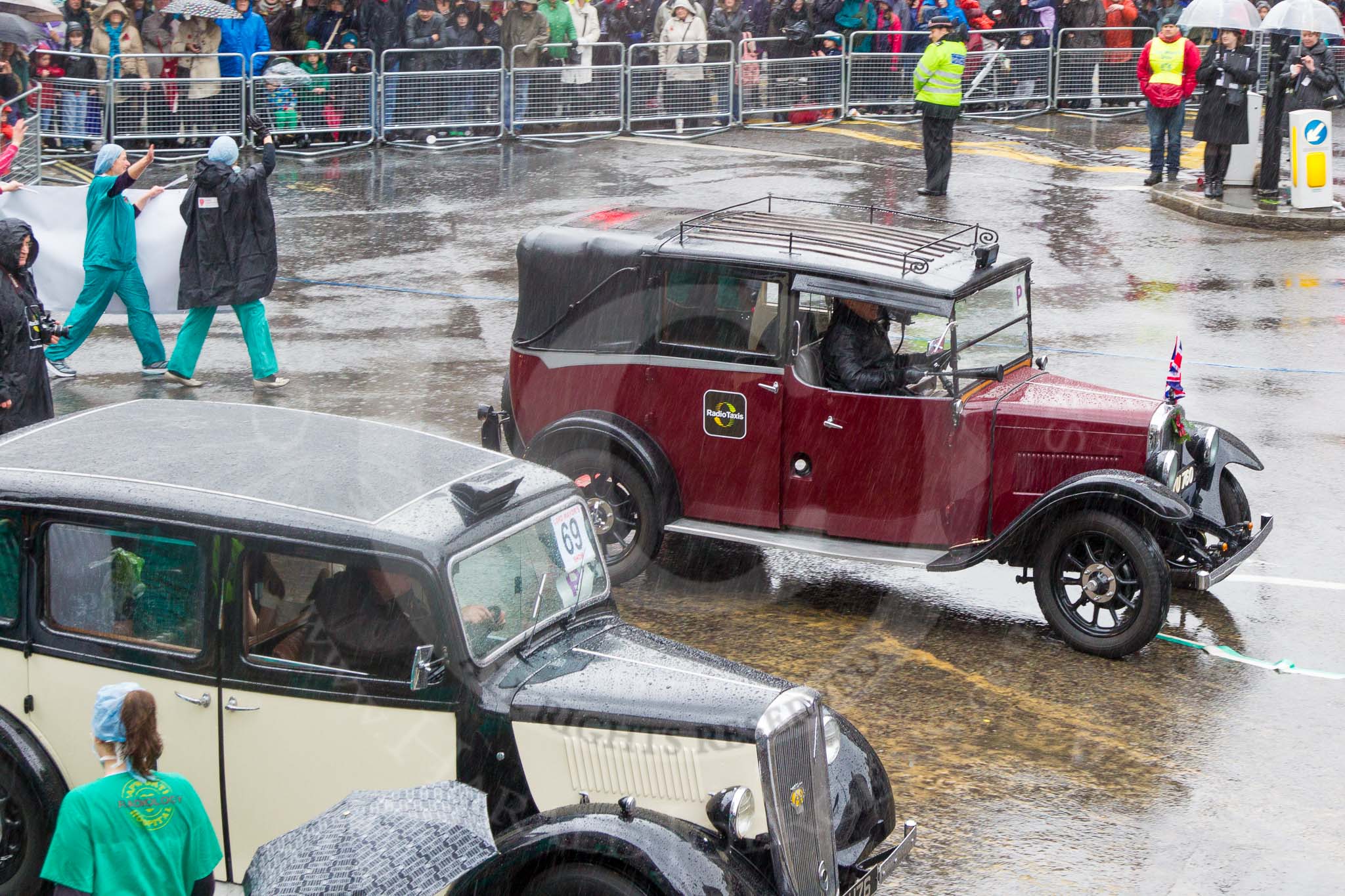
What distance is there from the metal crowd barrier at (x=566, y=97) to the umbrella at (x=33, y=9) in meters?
6.63

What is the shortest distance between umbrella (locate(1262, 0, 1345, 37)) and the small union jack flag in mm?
9265

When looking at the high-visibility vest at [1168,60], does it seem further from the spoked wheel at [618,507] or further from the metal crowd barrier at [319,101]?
the spoked wheel at [618,507]

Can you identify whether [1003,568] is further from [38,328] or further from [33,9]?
[33,9]

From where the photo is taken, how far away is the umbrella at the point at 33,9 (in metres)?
15.9

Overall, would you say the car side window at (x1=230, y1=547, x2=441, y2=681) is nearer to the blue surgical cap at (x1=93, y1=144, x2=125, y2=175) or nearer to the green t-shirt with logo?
the green t-shirt with logo

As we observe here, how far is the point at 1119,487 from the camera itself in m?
7.43

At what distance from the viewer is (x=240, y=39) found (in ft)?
65.5

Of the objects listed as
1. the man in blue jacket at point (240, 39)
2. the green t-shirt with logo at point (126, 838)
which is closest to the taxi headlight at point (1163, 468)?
the green t-shirt with logo at point (126, 838)

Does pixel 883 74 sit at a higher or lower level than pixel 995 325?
higher

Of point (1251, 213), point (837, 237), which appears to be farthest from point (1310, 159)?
point (837, 237)

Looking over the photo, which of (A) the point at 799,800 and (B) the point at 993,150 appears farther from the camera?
(B) the point at 993,150

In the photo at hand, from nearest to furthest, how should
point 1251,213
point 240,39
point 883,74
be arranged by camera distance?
point 1251,213 < point 240,39 < point 883,74

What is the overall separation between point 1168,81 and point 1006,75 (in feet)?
17.8

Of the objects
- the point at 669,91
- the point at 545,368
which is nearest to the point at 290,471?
the point at 545,368
